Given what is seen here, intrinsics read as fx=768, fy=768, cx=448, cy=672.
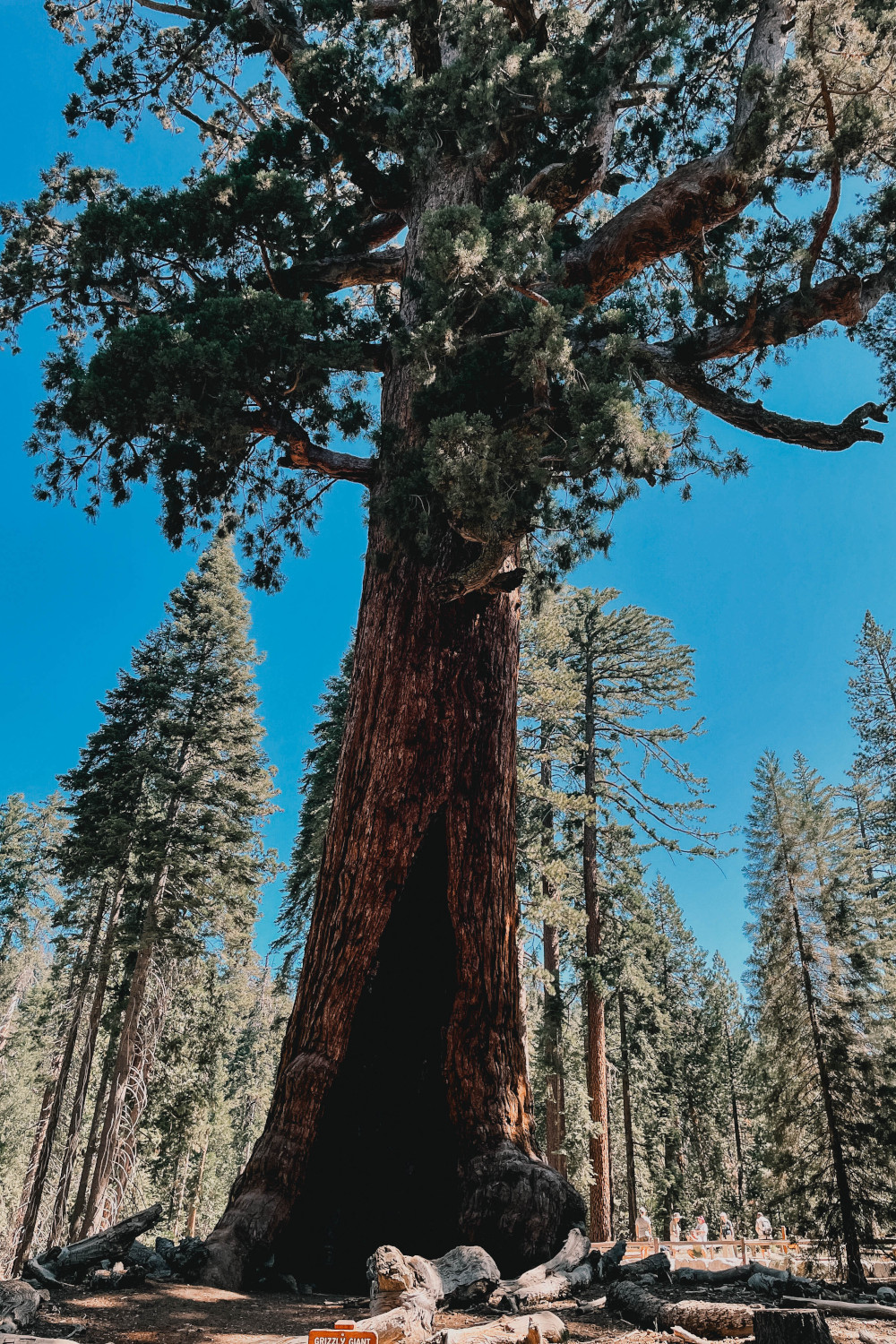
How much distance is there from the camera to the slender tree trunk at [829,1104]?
9.51 metres

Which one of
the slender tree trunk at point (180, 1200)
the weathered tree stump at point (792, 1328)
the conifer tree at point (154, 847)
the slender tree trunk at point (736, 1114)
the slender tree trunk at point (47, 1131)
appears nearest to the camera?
the weathered tree stump at point (792, 1328)

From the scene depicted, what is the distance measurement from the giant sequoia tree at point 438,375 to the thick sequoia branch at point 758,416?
0.08ft

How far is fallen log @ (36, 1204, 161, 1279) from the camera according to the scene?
322 cm

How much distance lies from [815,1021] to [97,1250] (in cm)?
1063

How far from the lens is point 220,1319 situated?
9.22ft

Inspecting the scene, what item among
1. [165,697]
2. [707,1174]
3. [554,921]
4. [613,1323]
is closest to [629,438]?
[613,1323]

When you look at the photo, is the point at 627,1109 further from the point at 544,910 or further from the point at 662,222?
the point at 662,222

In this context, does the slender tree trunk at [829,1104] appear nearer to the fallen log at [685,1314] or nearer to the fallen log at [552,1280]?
the fallen log at [552,1280]

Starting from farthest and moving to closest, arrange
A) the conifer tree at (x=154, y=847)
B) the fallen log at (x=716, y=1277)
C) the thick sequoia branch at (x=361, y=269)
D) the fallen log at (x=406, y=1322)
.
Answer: the conifer tree at (x=154, y=847)
the thick sequoia branch at (x=361, y=269)
the fallen log at (x=716, y=1277)
the fallen log at (x=406, y=1322)

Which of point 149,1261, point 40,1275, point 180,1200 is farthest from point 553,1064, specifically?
point 180,1200

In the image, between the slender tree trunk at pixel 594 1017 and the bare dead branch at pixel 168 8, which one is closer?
the bare dead branch at pixel 168 8

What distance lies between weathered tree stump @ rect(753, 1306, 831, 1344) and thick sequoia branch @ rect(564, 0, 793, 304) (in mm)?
5505

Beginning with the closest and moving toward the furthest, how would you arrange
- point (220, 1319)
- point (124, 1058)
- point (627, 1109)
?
point (220, 1319) < point (124, 1058) < point (627, 1109)

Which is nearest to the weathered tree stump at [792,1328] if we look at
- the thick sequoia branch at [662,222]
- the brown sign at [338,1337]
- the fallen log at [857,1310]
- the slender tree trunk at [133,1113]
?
the fallen log at [857,1310]
